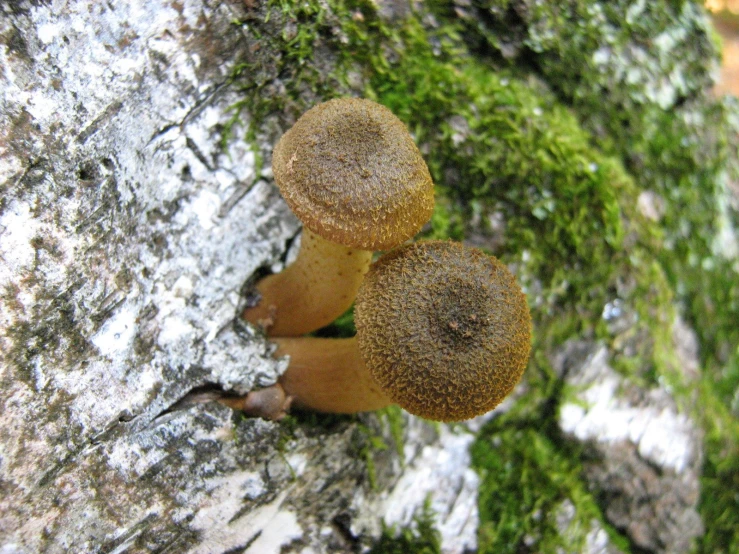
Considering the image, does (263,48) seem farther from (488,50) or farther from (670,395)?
(670,395)

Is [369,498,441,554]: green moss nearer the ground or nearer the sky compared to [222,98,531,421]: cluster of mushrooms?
nearer the ground

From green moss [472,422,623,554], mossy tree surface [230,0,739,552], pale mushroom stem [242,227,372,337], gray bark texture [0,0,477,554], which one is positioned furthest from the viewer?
green moss [472,422,623,554]

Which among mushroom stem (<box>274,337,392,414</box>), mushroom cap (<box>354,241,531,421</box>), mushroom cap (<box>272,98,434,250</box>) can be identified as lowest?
mushroom stem (<box>274,337,392,414</box>)

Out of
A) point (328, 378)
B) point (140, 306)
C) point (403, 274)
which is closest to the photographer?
point (403, 274)

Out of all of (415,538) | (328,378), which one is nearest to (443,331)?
(328,378)

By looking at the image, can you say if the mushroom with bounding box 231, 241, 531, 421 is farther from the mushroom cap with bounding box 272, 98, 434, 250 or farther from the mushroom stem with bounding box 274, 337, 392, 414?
the mushroom stem with bounding box 274, 337, 392, 414

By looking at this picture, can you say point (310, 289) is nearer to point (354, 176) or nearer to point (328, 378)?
point (328, 378)

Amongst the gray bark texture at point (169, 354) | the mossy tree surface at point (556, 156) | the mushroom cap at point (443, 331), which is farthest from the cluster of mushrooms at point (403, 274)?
the mossy tree surface at point (556, 156)

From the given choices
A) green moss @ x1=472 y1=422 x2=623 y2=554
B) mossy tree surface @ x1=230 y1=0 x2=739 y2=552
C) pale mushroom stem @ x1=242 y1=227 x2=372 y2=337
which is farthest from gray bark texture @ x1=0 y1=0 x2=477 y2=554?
green moss @ x1=472 y1=422 x2=623 y2=554
